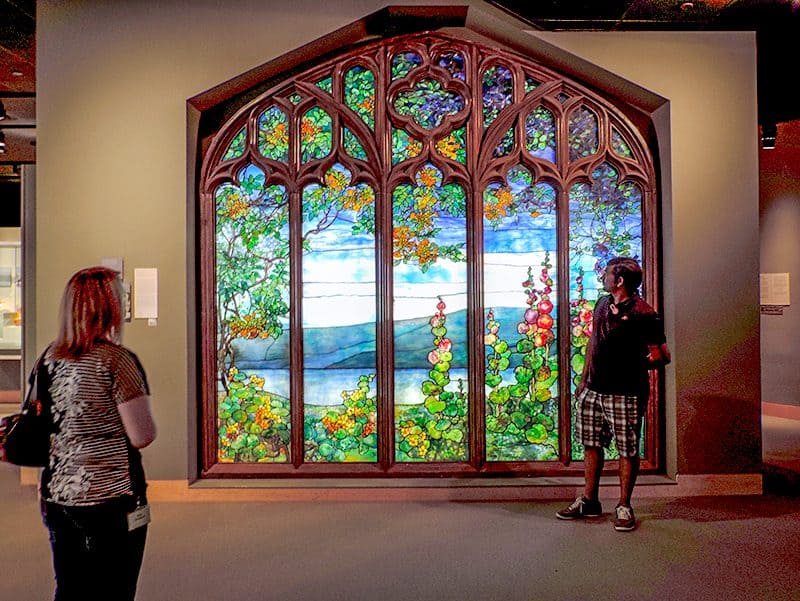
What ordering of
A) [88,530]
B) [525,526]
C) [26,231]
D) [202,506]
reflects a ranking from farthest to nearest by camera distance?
1. [26,231]
2. [202,506]
3. [525,526]
4. [88,530]

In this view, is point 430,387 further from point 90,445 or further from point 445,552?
point 90,445

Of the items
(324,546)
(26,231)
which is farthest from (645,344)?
(26,231)

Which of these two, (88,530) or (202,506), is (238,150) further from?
(88,530)

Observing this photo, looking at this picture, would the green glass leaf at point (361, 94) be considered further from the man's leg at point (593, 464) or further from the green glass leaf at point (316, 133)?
the man's leg at point (593, 464)

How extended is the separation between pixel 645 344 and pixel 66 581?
317cm

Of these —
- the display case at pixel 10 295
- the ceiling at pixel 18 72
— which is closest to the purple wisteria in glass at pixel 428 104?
the ceiling at pixel 18 72

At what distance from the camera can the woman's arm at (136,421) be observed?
2.20 meters

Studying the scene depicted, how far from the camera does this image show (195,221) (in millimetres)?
5129

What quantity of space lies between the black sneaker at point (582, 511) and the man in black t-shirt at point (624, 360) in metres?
0.21

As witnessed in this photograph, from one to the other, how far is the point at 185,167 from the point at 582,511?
11.4 feet

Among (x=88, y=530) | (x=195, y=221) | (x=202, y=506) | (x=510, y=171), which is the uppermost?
(x=510, y=171)

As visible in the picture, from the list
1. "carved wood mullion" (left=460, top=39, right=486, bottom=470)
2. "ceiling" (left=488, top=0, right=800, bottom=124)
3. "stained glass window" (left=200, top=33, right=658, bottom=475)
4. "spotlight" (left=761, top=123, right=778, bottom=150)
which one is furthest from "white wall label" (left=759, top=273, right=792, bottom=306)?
"carved wood mullion" (left=460, top=39, right=486, bottom=470)

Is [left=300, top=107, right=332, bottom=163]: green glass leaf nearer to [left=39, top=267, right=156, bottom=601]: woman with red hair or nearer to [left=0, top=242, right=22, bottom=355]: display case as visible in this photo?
[left=39, top=267, right=156, bottom=601]: woman with red hair

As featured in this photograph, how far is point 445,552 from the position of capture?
389 cm
